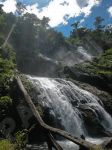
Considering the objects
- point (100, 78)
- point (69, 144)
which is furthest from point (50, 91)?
point (100, 78)

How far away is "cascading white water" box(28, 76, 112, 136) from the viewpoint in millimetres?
27656

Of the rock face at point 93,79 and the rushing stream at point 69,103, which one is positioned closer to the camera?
the rushing stream at point 69,103

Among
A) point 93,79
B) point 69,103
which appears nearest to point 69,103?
point 69,103

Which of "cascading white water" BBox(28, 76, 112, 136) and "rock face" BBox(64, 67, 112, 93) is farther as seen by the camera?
"rock face" BBox(64, 67, 112, 93)

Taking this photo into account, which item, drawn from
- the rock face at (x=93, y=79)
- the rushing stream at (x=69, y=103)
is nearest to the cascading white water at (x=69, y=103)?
the rushing stream at (x=69, y=103)

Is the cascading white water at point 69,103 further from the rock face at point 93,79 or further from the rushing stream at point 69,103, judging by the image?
the rock face at point 93,79

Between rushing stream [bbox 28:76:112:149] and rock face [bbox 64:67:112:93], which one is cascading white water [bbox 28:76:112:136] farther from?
rock face [bbox 64:67:112:93]

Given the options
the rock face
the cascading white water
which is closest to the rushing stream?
the cascading white water

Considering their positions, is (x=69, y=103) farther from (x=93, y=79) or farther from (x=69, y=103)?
(x=93, y=79)

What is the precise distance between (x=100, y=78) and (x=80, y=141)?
3242 centimetres

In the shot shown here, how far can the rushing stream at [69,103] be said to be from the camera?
90.5 feet

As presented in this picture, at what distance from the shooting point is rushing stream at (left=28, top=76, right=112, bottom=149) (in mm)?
27594

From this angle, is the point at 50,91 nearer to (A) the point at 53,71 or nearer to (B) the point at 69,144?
(B) the point at 69,144

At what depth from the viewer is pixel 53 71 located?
2023 inches
